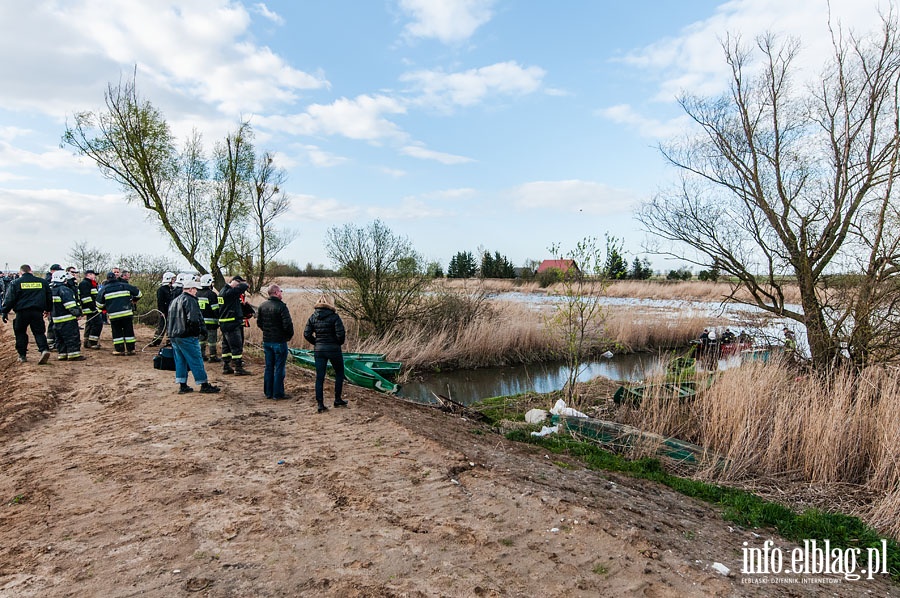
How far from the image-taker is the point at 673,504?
4922 mm

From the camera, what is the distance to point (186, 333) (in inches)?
289

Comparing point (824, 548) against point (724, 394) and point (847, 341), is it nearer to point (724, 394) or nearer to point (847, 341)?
point (724, 394)

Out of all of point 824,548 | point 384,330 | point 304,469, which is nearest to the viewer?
point 824,548

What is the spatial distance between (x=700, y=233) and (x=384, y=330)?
32.4ft

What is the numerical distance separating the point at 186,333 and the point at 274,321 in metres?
1.27

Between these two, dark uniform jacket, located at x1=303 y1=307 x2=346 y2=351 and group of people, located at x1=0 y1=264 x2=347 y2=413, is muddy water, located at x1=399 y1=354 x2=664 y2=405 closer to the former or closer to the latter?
group of people, located at x1=0 y1=264 x2=347 y2=413

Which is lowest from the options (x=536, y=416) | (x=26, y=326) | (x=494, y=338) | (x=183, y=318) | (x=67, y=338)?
(x=536, y=416)

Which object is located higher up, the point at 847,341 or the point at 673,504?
the point at 847,341

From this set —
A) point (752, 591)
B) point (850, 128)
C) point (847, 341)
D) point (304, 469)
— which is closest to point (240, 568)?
point (304, 469)

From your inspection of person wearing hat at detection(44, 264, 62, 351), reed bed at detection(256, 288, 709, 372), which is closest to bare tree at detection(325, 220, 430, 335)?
reed bed at detection(256, 288, 709, 372)

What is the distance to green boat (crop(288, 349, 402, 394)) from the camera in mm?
10898

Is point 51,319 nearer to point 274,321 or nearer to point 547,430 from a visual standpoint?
point 274,321

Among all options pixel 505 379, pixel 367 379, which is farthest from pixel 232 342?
pixel 505 379

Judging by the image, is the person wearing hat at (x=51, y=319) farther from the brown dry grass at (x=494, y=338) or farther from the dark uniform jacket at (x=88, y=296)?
the brown dry grass at (x=494, y=338)
